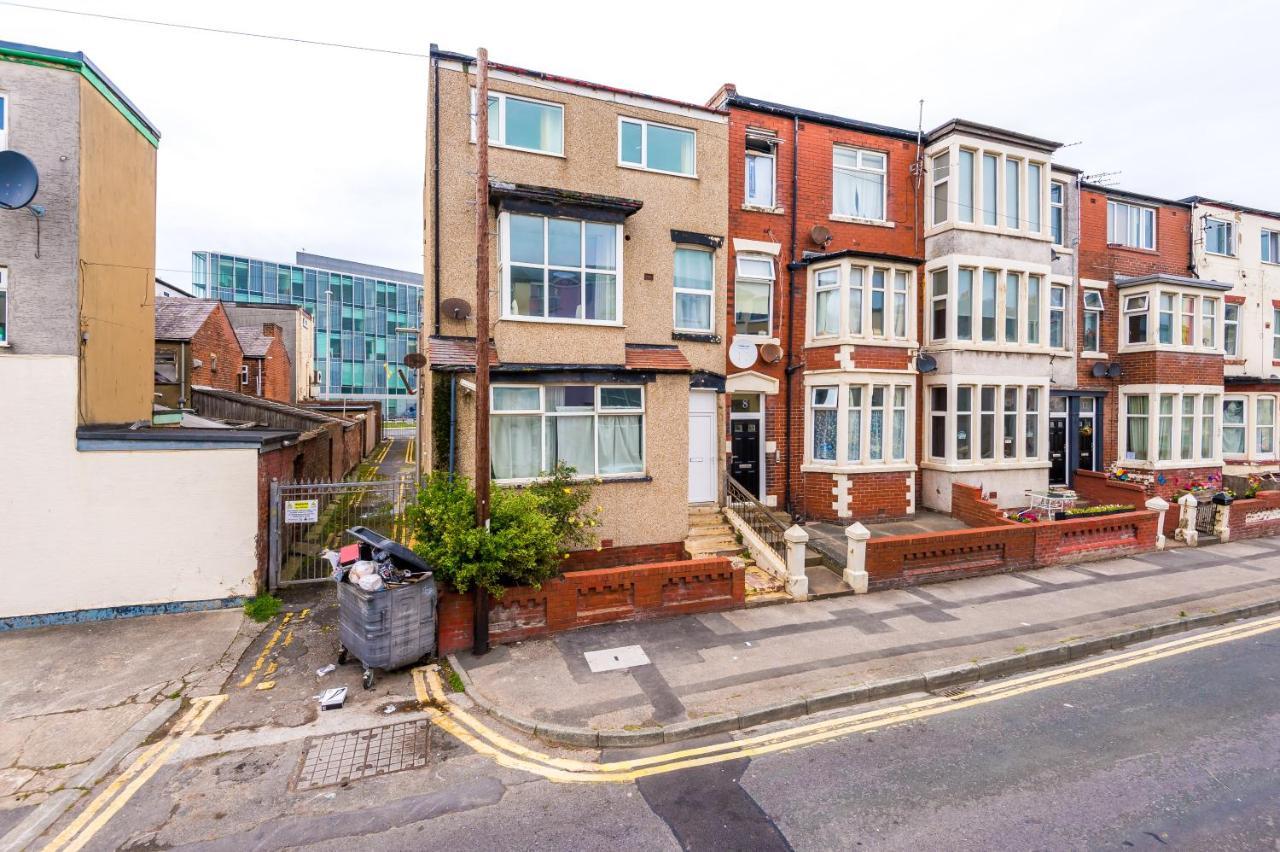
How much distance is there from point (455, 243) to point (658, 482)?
5.95 meters

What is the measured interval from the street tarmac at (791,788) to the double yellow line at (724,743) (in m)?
0.03

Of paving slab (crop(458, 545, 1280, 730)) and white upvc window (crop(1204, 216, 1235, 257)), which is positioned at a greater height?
white upvc window (crop(1204, 216, 1235, 257))

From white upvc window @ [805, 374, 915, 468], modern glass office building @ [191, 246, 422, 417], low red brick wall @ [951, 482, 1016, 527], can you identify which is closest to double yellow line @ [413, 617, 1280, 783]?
low red brick wall @ [951, 482, 1016, 527]

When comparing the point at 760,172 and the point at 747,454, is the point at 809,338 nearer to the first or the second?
the point at 747,454

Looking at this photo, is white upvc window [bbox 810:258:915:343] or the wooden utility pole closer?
the wooden utility pole

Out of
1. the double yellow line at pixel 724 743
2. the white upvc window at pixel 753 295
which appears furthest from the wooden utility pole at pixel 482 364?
the white upvc window at pixel 753 295

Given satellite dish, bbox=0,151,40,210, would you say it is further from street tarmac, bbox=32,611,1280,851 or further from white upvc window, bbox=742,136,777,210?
white upvc window, bbox=742,136,777,210

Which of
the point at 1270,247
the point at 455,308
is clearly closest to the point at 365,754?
the point at 455,308

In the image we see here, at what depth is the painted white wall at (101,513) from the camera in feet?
29.1

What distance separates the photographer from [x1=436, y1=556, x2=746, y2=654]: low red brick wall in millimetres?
7934

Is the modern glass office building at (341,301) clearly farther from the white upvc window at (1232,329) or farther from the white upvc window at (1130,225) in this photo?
the white upvc window at (1232,329)

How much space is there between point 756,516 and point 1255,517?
1404cm

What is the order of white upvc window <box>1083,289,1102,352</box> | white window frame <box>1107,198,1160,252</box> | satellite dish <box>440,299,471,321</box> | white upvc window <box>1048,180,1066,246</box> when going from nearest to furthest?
1. satellite dish <box>440,299,471,321</box>
2. white upvc window <box>1048,180,1066,246</box>
3. white upvc window <box>1083,289,1102,352</box>
4. white window frame <box>1107,198,1160,252</box>

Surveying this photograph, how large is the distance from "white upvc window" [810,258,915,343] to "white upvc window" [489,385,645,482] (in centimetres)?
603
